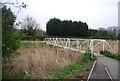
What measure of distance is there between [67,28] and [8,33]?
1790 inches

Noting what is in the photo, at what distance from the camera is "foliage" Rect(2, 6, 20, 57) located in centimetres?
527

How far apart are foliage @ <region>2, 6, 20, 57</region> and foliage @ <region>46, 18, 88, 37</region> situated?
145ft

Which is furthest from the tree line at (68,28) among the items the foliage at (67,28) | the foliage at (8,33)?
the foliage at (8,33)

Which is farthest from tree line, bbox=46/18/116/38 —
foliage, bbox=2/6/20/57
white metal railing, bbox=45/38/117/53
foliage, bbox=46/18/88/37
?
foliage, bbox=2/6/20/57

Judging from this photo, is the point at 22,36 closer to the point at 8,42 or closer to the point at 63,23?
the point at 8,42

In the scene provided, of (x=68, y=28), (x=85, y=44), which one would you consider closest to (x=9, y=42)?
(x=85, y=44)

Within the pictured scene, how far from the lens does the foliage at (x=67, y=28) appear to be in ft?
164

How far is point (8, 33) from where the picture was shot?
5.43 meters

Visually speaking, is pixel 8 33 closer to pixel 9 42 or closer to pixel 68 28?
pixel 9 42

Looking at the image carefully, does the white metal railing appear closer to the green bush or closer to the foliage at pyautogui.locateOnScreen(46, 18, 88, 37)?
the green bush

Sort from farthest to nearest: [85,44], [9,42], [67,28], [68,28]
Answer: [67,28] → [68,28] → [85,44] → [9,42]

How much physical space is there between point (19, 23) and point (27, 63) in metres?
2.27

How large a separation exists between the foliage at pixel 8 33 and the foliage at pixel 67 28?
44.3 meters

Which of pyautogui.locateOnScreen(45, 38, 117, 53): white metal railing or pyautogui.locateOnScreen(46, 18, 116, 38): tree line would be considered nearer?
pyautogui.locateOnScreen(45, 38, 117, 53): white metal railing
